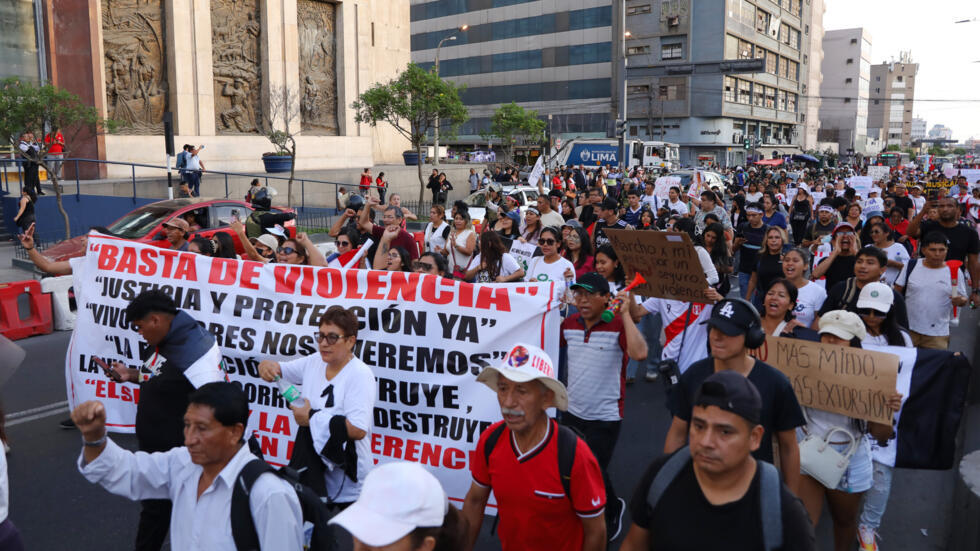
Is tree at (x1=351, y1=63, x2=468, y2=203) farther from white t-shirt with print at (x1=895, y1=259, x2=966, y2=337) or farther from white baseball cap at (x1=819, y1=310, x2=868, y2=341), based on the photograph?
white baseball cap at (x1=819, y1=310, x2=868, y2=341)

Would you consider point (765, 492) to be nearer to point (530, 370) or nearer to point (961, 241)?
point (530, 370)

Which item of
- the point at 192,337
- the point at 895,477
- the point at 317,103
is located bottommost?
the point at 895,477

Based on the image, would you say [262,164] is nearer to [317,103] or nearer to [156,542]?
[317,103]

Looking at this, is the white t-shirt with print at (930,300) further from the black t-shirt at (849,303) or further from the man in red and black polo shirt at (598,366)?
the man in red and black polo shirt at (598,366)

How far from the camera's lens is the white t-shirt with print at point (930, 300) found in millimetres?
6773

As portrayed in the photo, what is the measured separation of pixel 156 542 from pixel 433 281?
2255 mm

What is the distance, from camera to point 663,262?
546 centimetres

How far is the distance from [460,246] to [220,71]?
20412mm

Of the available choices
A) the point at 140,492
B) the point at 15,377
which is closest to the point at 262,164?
the point at 15,377

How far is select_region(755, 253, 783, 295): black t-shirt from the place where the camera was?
7.88m

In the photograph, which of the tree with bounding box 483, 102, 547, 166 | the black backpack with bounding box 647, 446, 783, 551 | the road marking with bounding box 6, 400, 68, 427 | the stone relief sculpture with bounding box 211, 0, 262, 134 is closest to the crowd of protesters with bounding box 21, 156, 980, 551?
the black backpack with bounding box 647, 446, 783, 551

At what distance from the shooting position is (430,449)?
4.77m

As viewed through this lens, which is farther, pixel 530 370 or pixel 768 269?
pixel 768 269

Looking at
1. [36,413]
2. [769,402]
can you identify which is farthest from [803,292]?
[36,413]
